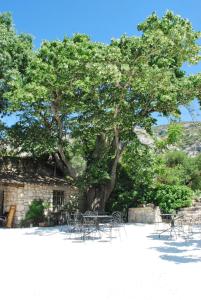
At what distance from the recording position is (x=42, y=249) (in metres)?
11.3

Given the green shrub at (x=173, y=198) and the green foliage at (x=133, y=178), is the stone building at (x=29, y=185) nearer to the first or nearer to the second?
the green foliage at (x=133, y=178)

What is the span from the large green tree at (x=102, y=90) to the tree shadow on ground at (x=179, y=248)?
276 inches

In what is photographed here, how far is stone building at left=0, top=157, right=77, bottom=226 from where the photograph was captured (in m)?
19.8

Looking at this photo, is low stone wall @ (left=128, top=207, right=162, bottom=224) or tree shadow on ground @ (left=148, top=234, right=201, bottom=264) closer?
tree shadow on ground @ (left=148, top=234, right=201, bottom=264)

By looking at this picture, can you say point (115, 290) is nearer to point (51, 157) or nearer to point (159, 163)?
point (159, 163)

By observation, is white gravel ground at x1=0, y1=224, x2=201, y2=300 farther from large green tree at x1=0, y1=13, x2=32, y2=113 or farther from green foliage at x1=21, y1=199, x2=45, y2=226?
large green tree at x1=0, y1=13, x2=32, y2=113

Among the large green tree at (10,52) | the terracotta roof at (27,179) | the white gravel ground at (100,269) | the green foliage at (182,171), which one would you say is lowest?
the white gravel ground at (100,269)

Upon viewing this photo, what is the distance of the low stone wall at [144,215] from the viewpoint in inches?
811

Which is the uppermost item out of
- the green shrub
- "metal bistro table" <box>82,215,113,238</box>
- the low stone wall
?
the green shrub

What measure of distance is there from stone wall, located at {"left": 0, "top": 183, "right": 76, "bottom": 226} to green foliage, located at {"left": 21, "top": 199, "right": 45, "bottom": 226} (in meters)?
0.20

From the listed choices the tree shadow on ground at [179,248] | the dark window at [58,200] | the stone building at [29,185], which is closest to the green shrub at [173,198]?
the stone building at [29,185]

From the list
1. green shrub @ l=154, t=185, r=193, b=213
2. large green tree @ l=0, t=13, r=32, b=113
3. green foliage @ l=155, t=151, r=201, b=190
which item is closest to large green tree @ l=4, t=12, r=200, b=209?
large green tree @ l=0, t=13, r=32, b=113

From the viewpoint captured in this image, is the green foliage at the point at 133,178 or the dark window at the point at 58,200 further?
the dark window at the point at 58,200

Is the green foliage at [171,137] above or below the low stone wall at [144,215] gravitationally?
above
